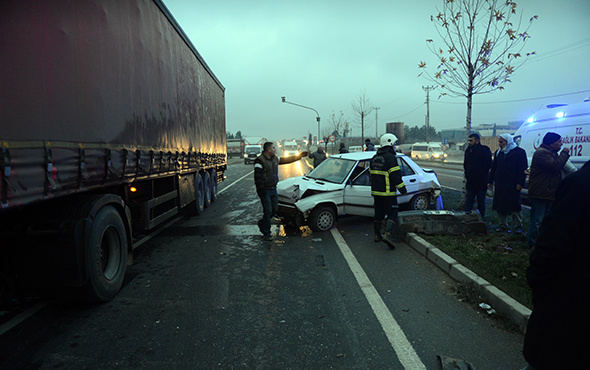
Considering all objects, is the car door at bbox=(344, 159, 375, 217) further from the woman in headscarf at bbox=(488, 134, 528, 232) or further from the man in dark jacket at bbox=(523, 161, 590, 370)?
the man in dark jacket at bbox=(523, 161, 590, 370)

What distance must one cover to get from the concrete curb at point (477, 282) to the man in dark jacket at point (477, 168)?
2.26 m

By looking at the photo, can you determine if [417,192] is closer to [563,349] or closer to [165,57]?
[165,57]

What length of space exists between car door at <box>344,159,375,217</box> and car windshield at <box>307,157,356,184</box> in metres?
0.20

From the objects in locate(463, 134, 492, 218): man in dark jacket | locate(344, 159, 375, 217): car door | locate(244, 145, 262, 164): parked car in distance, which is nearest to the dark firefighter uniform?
locate(344, 159, 375, 217): car door

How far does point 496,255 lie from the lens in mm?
5336

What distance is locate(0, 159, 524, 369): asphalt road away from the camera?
2941mm

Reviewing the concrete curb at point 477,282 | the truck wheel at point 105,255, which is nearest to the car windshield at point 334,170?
the concrete curb at point 477,282

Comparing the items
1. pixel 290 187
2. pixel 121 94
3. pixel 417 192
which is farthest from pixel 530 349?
pixel 417 192

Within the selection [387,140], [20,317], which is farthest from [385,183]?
[20,317]

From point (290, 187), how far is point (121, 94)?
379 cm

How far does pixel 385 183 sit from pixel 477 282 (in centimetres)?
244

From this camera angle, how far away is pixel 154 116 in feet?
20.1

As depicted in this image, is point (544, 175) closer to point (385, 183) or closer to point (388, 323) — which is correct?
point (385, 183)

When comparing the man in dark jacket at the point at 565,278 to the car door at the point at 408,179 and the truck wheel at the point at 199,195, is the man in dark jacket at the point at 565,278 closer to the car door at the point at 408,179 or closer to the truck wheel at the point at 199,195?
the car door at the point at 408,179
